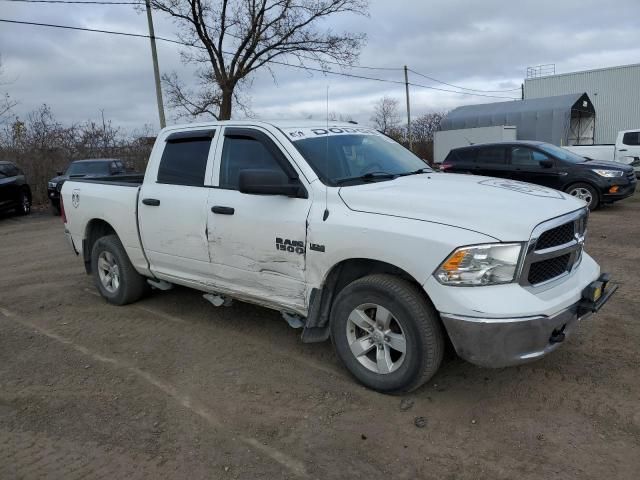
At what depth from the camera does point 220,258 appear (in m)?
4.41

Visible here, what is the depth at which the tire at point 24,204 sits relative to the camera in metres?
16.5

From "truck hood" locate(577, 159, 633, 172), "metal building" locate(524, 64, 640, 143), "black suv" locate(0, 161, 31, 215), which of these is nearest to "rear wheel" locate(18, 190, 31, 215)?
"black suv" locate(0, 161, 31, 215)

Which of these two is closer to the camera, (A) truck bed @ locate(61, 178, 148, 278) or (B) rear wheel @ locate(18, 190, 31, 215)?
(A) truck bed @ locate(61, 178, 148, 278)

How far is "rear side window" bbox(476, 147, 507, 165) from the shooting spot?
12461mm

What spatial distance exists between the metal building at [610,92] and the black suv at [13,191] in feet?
121

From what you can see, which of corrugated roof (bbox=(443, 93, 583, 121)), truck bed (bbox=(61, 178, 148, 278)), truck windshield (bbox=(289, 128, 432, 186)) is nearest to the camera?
truck windshield (bbox=(289, 128, 432, 186))

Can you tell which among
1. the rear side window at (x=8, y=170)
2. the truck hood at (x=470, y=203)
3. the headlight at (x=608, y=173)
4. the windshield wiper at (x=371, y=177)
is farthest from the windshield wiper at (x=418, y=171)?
the rear side window at (x=8, y=170)

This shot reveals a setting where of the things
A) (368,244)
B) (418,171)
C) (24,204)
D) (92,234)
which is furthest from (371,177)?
(24,204)

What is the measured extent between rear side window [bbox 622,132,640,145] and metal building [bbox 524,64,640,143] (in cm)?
2142

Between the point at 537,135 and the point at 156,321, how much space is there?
28402 millimetres

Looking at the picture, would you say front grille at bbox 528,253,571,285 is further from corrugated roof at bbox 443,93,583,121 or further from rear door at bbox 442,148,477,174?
corrugated roof at bbox 443,93,583,121

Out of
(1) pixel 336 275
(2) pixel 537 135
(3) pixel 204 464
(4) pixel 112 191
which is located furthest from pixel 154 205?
(2) pixel 537 135

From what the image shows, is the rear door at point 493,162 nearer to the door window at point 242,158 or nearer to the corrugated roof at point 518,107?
the door window at point 242,158

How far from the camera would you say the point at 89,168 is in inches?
600
